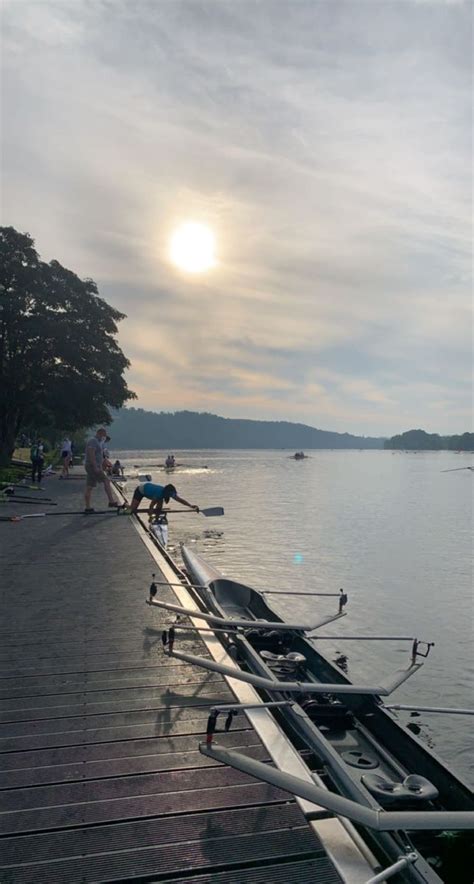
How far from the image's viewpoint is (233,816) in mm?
3430

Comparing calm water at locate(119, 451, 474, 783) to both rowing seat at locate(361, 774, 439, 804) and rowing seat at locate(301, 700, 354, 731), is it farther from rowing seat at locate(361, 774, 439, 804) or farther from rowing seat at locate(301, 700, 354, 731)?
rowing seat at locate(361, 774, 439, 804)

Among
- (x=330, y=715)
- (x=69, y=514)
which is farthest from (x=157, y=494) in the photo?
(x=330, y=715)

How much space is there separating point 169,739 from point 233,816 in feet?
3.49

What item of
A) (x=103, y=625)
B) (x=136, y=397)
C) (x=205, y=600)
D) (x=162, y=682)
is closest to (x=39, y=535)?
(x=205, y=600)

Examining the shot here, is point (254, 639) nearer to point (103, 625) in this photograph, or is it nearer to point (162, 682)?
point (103, 625)

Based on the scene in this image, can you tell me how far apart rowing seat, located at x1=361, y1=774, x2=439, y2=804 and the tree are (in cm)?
3507

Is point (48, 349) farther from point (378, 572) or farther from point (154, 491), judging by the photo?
point (378, 572)

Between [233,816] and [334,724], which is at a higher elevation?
[233,816]

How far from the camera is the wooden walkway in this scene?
10.0ft

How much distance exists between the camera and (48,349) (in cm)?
3866

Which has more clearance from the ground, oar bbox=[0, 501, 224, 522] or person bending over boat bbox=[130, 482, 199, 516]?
person bending over boat bbox=[130, 482, 199, 516]

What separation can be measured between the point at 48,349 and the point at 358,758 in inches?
1472

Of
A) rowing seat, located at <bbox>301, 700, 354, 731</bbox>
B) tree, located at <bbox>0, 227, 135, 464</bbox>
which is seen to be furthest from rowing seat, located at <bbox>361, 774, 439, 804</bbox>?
tree, located at <bbox>0, 227, 135, 464</bbox>

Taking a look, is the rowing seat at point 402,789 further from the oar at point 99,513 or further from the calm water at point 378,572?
the oar at point 99,513
